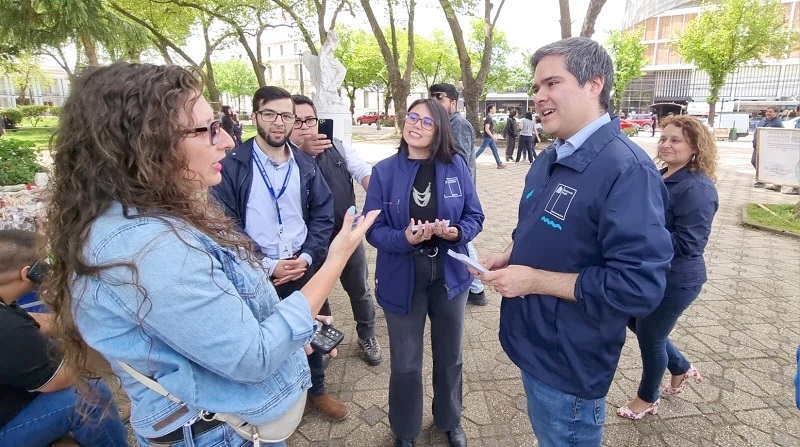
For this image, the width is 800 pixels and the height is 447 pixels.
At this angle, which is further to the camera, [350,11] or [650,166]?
[350,11]

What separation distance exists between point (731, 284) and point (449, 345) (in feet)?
14.2

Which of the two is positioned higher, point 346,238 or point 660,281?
point 346,238

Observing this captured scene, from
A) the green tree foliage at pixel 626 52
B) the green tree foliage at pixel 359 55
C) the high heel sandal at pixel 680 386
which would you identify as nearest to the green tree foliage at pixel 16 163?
the high heel sandal at pixel 680 386

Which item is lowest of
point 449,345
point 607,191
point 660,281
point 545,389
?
point 449,345

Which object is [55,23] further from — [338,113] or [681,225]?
[681,225]

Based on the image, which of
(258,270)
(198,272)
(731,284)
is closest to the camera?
(198,272)

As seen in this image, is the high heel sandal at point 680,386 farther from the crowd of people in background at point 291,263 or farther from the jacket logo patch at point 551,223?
the jacket logo patch at point 551,223

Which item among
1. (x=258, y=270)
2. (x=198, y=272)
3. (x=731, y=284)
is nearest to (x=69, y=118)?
(x=198, y=272)

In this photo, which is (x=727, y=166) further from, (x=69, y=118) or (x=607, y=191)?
(x=69, y=118)

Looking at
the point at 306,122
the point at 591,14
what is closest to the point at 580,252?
the point at 306,122

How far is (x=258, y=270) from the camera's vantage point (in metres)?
1.41

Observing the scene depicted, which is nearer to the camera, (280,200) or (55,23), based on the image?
(280,200)

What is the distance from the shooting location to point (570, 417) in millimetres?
1752

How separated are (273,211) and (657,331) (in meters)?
2.45
